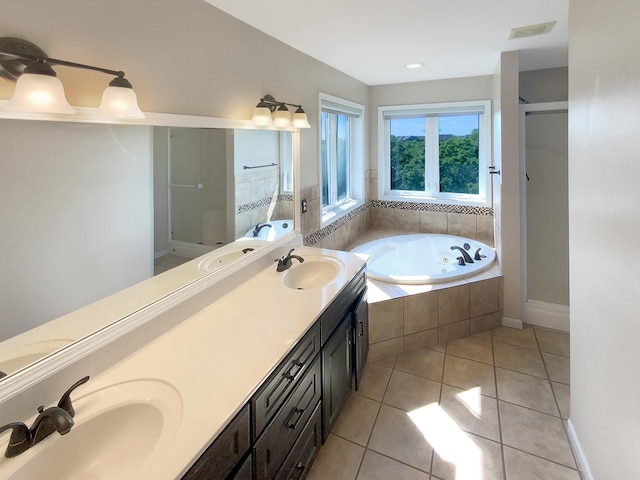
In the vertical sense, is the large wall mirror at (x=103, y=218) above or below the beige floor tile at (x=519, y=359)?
above

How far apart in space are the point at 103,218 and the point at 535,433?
2297 mm

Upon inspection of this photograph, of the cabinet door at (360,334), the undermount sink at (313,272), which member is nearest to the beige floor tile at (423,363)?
the cabinet door at (360,334)

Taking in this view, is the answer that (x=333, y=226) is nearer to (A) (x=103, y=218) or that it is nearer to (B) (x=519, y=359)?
(B) (x=519, y=359)

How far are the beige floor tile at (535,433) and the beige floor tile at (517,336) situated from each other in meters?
0.80

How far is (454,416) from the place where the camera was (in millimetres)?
2020

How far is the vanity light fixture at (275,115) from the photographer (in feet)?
6.61

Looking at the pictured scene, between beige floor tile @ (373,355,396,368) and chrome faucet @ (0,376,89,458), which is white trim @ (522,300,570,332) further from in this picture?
chrome faucet @ (0,376,89,458)

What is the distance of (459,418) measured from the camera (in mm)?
2004

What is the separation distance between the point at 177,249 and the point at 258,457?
91cm

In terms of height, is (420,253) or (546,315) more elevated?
(420,253)

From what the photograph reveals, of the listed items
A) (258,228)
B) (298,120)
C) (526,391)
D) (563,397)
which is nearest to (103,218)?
(258,228)

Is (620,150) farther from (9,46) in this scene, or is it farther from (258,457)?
(9,46)

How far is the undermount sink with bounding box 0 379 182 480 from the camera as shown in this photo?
85cm

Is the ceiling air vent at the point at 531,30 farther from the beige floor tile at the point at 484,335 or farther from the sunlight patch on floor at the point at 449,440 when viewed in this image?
the sunlight patch on floor at the point at 449,440
